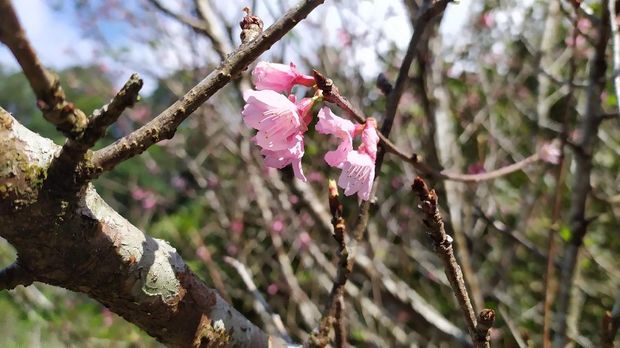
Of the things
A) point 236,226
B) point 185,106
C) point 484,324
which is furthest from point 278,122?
point 236,226

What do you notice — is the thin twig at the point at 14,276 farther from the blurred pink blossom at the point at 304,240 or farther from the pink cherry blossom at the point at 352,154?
the blurred pink blossom at the point at 304,240

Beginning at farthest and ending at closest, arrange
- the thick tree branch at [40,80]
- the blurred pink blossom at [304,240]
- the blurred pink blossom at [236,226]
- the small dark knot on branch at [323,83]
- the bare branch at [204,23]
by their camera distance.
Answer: the blurred pink blossom at [236,226], the blurred pink blossom at [304,240], the bare branch at [204,23], the small dark knot on branch at [323,83], the thick tree branch at [40,80]

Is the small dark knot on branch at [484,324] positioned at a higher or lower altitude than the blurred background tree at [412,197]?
higher

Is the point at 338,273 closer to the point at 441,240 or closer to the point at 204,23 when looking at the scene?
the point at 441,240

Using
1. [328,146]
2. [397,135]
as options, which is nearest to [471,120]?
[397,135]

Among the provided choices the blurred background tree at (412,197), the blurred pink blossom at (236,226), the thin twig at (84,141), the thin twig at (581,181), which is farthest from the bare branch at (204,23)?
the blurred pink blossom at (236,226)

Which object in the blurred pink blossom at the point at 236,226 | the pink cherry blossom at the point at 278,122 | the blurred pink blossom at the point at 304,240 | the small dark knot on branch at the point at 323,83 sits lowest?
the blurred pink blossom at the point at 236,226
